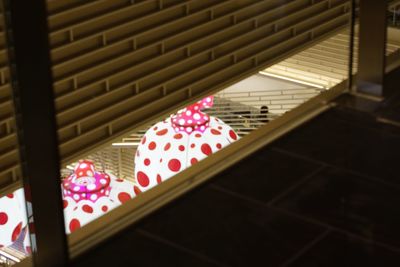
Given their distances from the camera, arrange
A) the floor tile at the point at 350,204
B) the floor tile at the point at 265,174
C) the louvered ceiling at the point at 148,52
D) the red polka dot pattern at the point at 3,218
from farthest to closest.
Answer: the red polka dot pattern at the point at 3,218 < the louvered ceiling at the point at 148,52 < the floor tile at the point at 265,174 < the floor tile at the point at 350,204

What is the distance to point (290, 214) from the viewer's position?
156cm

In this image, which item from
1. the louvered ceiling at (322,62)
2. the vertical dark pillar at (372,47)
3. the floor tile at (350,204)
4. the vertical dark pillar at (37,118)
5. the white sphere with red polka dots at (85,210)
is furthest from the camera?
the louvered ceiling at (322,62)

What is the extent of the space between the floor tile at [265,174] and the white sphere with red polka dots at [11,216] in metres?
0.77

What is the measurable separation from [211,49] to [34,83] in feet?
3.99

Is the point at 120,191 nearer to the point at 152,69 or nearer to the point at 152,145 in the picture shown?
the point at 152,145

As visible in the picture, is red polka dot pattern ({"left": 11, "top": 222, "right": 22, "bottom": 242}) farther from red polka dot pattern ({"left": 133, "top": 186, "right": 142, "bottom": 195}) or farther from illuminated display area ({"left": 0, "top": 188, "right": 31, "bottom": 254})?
red polka dot pattern ({"left": 133, "top": 186, "right": 142, "bottom": 195})

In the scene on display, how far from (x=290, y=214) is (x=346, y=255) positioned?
172 mm

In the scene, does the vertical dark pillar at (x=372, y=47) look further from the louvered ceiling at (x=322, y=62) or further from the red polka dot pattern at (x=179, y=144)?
the red polka dot pattern at (x=179, y=144)

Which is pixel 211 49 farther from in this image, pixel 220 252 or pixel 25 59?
pixel 25 59

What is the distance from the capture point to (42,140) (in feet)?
3.99

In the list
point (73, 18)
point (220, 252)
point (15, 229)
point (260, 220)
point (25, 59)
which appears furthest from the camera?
point (15, 229)

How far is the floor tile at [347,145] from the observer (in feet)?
5.70

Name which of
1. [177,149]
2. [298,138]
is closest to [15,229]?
[177,149]

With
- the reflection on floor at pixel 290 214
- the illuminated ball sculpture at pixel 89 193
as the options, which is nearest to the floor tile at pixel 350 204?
the reflection on floor at pixel 290 214
